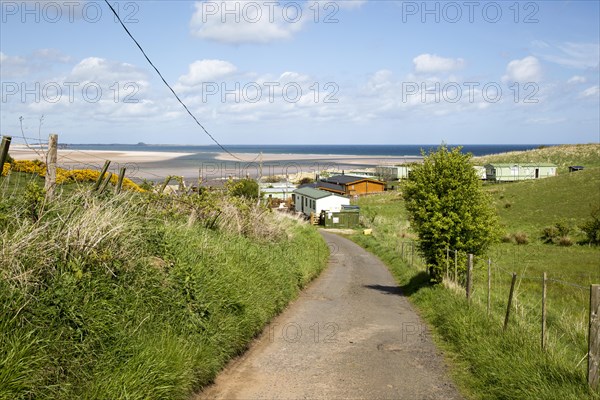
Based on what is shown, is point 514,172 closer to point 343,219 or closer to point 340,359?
point 343,219

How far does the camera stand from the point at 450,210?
17984mm

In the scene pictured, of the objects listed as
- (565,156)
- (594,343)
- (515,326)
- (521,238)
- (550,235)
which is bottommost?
(521,238)

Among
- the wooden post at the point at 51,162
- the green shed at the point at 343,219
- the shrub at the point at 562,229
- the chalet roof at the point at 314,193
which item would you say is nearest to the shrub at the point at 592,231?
the shrub at the point at 562,229

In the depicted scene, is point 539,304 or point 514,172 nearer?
point 539,304

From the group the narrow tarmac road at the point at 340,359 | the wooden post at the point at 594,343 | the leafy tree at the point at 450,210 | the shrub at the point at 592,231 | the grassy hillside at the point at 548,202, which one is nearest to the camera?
the wooden post at the point at 594,343

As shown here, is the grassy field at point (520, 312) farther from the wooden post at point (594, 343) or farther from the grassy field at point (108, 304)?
the grassy field at point (108, 304)

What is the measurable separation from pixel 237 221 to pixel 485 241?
809cm

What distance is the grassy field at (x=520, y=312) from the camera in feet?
25.7

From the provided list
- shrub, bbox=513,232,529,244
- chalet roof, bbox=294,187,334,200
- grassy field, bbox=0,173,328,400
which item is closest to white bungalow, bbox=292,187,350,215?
chalet roof, bbox=294,187,334,200

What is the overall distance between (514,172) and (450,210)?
275 ft

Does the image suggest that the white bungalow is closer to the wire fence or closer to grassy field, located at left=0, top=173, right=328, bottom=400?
the wire fence

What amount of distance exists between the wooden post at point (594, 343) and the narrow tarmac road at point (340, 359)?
6.55ft

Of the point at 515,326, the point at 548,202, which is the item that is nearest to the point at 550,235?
the point at 548,202

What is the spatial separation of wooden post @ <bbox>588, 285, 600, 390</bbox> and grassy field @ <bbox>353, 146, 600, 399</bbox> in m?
0.16
